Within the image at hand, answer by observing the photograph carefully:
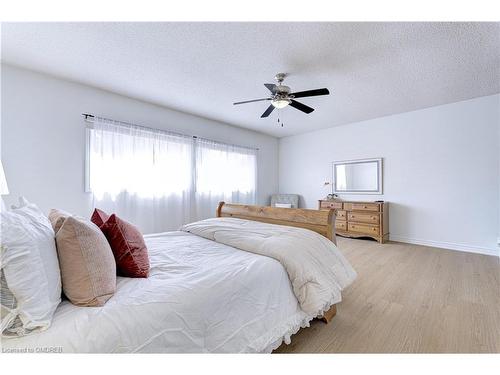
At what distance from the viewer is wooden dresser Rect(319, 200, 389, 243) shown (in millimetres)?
4000

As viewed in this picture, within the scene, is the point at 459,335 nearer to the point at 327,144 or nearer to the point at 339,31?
the point at 339,31

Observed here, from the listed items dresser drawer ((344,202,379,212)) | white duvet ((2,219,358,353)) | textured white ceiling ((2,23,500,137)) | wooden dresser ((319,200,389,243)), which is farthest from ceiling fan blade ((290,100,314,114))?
dresser drawer ((344,202,379,212))

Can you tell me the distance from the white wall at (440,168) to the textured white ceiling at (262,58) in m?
0.43

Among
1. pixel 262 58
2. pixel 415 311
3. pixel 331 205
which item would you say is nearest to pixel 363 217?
pixel 331 205

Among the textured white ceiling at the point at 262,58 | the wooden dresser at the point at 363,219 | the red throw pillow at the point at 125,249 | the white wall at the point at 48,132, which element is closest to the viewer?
the red throw pillow at the point at 125,249

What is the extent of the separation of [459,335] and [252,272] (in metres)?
1.59

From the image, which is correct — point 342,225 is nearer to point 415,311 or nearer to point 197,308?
point 415,311

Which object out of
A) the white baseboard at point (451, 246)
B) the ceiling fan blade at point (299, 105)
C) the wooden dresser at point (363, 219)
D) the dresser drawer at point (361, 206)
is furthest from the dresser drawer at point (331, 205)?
the ceiling fan blade at point (299, 105)

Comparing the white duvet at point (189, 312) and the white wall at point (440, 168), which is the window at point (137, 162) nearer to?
the white duvet at point (189, 312)

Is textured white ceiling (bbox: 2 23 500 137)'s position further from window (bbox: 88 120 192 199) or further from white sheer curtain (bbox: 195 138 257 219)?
white sheer curtain (bbox: 195 138 257 219)

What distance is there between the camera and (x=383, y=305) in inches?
76.7

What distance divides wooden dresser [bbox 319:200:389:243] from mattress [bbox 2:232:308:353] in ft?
9.51

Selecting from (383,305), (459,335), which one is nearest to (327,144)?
(383,305)

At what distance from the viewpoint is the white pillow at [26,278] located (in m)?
0.74
